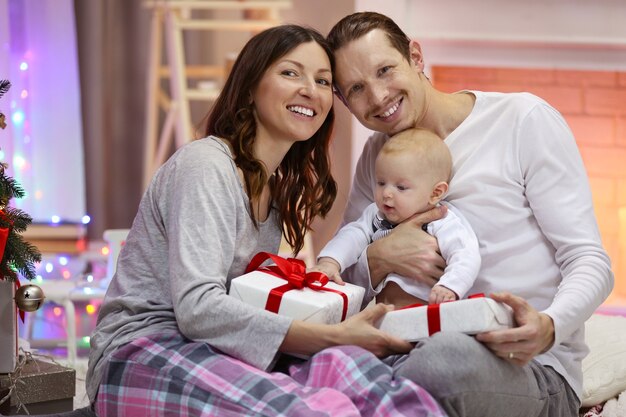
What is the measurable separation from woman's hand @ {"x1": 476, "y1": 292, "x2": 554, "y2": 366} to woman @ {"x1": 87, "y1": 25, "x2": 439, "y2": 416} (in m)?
0.18

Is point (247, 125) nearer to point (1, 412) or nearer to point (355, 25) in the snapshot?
point (355, 25)

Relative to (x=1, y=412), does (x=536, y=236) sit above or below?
above

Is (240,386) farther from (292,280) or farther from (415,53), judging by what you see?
(415,53)

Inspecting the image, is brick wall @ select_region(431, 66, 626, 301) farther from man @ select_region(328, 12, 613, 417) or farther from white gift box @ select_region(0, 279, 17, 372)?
white gift box @ select_region(0, 279, 17, 372)

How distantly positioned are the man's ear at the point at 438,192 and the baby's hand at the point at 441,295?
9.9 inches

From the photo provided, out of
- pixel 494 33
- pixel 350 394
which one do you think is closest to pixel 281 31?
pixel 350 394

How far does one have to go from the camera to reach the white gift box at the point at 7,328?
2121 mm

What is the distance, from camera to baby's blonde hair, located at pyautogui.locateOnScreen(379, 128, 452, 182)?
6.33 ft

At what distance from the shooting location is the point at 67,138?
15.6ft

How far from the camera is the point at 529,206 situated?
6.38 feet

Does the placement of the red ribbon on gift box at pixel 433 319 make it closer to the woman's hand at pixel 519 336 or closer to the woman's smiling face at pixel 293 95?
the woman's hand at pixel 519 336

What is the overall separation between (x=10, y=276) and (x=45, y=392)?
1.00ft

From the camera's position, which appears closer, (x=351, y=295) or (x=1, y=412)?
(x=351, y=295)

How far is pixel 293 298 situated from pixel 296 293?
26 millimetres
